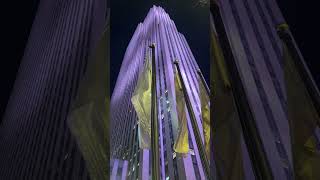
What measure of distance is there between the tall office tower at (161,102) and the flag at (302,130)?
11.4 meters

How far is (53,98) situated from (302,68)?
19.6 meters

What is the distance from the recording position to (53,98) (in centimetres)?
2609

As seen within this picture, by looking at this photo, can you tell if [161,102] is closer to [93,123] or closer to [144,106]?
[144,106]

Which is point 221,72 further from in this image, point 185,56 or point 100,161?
point 185,56

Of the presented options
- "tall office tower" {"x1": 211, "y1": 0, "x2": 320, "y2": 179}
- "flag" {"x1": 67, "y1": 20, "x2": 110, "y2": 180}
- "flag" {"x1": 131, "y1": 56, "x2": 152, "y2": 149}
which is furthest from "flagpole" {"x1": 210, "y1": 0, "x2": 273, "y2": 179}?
"flag" {"x1": 131, "y1": 56, "x2": 152, "y2": 149}

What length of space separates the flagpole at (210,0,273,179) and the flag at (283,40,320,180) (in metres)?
0.65

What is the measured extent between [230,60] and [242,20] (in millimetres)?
11781

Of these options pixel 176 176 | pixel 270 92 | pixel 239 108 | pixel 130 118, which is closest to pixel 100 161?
pixel 239 108

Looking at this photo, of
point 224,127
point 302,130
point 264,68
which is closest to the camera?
point 302,130

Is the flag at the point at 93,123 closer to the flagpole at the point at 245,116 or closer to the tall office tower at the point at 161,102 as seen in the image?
the flagpole at the point at 245,116

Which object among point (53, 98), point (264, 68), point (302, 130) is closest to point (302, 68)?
point (302, 130)

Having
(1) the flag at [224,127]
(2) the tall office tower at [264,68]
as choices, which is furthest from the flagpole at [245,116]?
(2) the tall office tower at [264,68]

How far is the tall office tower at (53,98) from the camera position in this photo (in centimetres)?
2152

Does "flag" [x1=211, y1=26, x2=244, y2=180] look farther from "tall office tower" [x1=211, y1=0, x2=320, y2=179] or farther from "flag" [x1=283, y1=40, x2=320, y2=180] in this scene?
"tall office tower" [x1=211, y1=0, x2=320, y2=179]
